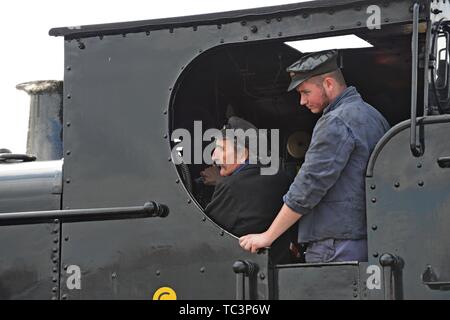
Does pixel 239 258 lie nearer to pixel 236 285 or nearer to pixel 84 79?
pixel 236 285

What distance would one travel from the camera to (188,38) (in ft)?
14.4

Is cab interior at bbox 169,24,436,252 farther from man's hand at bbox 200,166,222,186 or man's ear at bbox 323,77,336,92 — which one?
man's ear at bbox 323,77,336,92

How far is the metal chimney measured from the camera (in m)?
6.32

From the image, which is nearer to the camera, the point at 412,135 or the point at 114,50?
the point at 412,135

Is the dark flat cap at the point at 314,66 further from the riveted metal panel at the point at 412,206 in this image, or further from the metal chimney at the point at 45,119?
the metal chimney at the point at 45,119

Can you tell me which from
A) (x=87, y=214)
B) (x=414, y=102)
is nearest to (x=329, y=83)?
(x=414, y=102)

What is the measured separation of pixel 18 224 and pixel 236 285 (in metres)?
1.23

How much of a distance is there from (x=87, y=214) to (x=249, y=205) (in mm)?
768

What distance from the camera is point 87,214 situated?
4.41 meters

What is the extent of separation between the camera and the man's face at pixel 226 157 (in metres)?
4.50

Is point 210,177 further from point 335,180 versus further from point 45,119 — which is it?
point 45,119

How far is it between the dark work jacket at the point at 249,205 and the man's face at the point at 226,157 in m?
0.07

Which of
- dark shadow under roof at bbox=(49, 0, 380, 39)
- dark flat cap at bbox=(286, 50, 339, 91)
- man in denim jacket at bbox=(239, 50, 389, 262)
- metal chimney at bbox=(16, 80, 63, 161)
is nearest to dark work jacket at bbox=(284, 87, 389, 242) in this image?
man in denim jacket at bbox=(239, 50, 389, 262)

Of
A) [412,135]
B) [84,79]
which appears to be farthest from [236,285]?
[84,79]
